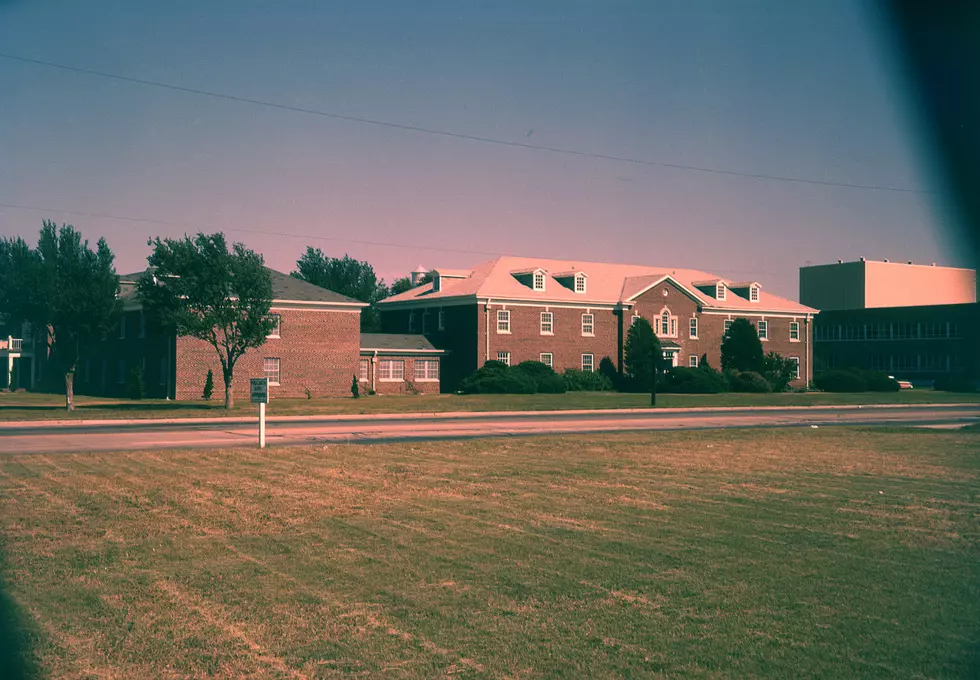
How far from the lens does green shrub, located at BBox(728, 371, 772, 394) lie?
6675 centimetres

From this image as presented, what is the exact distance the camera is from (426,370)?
62.4m

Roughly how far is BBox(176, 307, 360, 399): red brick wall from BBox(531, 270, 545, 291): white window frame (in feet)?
48.9

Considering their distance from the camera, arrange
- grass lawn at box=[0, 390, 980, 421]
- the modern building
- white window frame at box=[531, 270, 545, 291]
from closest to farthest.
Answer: grass lawn at box=[0, 390, 980, 421] → white window frame at box=[531, 270, 545, 291] → the modern building

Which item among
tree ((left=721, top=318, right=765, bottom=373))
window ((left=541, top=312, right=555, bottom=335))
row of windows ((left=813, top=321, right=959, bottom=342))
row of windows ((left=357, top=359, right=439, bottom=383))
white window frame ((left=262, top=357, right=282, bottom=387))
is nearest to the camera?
white window frame ((left=262, top=357, right=282, bottom=387))

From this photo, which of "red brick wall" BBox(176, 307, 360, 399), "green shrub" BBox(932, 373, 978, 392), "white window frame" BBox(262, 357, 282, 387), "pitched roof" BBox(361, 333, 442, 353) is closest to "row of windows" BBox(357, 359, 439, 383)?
"pitched roof" BBox(361, 333, 442, 353)

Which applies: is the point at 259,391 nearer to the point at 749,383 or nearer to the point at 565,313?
the point at 565,313

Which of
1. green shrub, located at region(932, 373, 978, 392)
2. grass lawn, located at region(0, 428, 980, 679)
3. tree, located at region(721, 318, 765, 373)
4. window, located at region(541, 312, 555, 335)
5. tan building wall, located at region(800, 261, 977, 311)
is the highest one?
tan building wall, located at region(800, 261, 977, 311)

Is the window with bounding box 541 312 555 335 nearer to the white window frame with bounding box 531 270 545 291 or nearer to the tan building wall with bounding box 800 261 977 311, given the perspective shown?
the white window frame with bounding box 531 270 545 291

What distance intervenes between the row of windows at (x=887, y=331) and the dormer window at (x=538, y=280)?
1602 inches

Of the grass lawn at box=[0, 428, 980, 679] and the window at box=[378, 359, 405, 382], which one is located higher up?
the window at box=[378, 359, 405, 382]

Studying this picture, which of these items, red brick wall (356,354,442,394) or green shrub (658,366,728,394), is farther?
Result: green shrub (658,366,728,394)

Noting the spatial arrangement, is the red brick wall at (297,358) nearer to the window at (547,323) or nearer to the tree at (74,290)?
the tree at (74,290)

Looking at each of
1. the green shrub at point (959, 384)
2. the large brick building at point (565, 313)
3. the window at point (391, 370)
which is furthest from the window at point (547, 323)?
the green shrub at point (959, 384)

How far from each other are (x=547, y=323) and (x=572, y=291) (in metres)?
3.95
